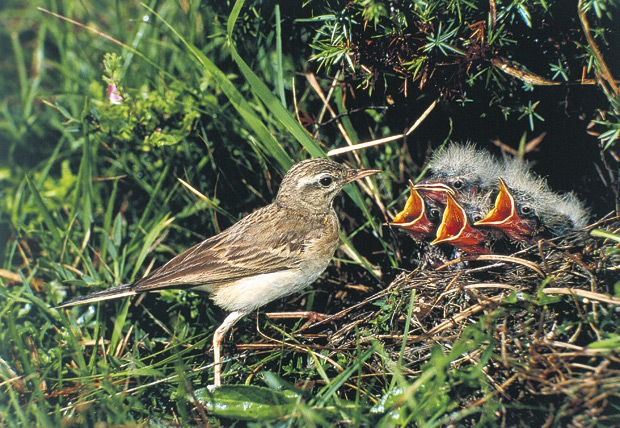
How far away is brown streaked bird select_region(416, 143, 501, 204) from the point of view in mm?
4055

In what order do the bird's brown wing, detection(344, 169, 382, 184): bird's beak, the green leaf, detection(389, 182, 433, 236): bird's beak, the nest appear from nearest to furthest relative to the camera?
the nest
the green leaf
detection(389, 182, 433, 236): bird's beak
the bird's brown wing
detection(344, 169, 382, 184): bird's beak

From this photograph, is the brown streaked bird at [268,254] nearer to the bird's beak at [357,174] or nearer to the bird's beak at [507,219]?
the bird's beak at [357,174]

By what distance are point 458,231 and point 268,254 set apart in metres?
1.57

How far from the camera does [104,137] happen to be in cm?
491

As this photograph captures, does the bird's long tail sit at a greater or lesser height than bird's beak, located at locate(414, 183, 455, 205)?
lesser

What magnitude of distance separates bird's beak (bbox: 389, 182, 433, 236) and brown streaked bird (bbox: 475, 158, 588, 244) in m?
0.39

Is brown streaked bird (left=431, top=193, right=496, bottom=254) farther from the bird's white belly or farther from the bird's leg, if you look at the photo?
the bird's leg

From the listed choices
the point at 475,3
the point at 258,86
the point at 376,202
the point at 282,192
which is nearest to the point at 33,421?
the point at 282,192

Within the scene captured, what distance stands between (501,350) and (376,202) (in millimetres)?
2006

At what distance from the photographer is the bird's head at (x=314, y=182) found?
14.0ft

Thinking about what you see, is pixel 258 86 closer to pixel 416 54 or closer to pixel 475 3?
pixel 416 54

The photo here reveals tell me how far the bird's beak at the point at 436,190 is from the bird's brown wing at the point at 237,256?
3.60 feet

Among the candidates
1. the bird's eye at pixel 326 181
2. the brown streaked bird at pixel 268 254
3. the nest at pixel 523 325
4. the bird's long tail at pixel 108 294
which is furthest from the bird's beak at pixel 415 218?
the bird's long tail at pixel 108 294

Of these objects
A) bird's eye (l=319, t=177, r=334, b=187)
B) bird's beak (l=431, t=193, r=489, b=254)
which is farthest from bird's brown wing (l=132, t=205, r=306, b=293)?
bird's beak (l=431, t=193, r=489, b=254)
